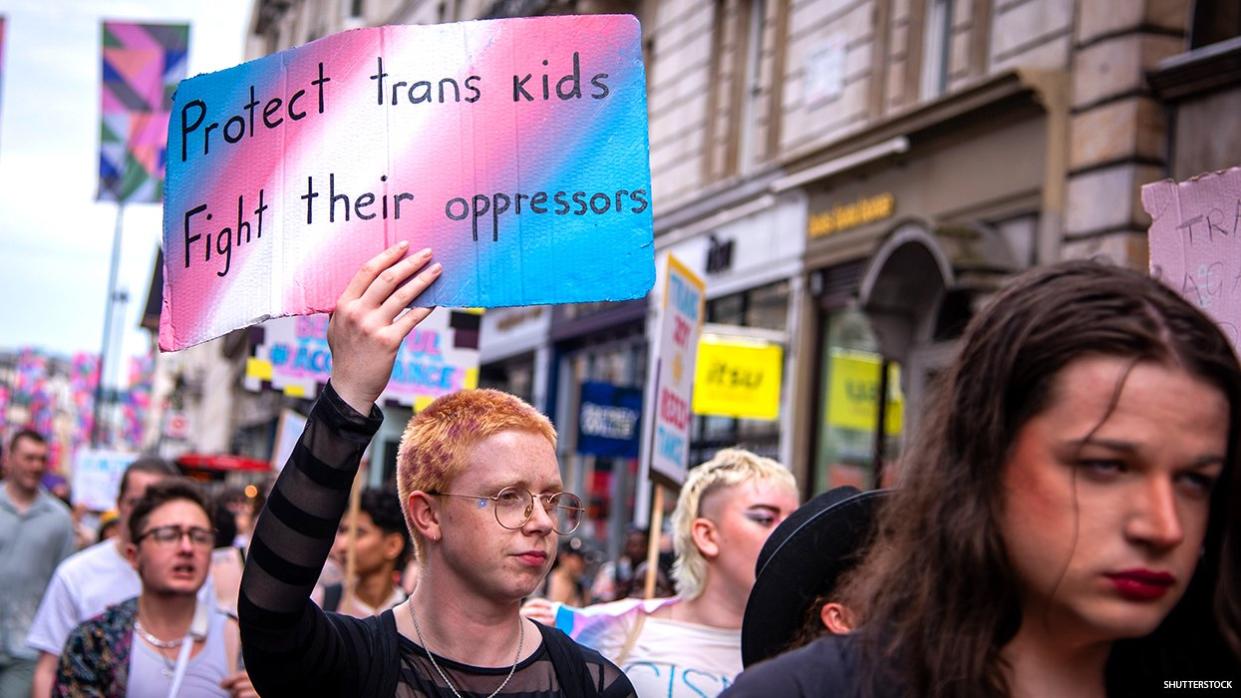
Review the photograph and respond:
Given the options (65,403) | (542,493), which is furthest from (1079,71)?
(65,403)

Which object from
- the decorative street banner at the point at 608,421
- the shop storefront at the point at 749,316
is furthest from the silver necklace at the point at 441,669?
the decorative street banner at the point at 608,421

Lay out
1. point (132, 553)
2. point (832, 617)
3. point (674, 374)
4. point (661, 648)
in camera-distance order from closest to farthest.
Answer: point (832, 617)
point (661, 648)
point (132, 553)
point (674, 374)

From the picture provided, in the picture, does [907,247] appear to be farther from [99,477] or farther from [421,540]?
[99,477]

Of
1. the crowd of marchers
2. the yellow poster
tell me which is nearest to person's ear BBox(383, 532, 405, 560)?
the crowd of marchers

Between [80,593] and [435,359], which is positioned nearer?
[80,593]

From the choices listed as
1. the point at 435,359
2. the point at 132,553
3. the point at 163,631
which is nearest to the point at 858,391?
the point at 435,359

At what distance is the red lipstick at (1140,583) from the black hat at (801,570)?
1.08 m

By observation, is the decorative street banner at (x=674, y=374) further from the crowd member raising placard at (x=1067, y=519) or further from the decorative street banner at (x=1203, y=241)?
the crowd member raising placard at (x=1067, y=519)

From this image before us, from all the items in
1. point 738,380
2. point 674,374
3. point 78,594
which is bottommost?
point 78,594

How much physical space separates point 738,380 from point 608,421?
147 cm

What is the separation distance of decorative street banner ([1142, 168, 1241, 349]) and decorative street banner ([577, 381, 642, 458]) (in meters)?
11.6

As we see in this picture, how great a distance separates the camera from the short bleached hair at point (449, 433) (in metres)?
3.50

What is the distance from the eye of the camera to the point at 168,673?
5.54 m

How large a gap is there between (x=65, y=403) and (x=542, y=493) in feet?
588
